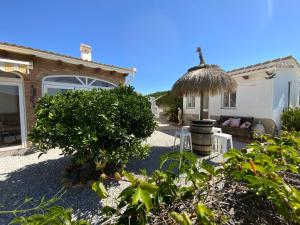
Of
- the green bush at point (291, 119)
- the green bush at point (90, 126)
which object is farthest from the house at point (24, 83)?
the green bush at point (291, 119)

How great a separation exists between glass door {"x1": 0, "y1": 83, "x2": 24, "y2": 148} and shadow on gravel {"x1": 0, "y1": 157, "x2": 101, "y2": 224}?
2.86 meters

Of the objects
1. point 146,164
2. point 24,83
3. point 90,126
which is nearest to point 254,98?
point 146,164

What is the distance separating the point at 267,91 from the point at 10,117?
14.6 meters

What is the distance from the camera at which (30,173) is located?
5.43 metres

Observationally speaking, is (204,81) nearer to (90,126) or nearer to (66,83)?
(90,126)

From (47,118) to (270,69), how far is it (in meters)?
12.0

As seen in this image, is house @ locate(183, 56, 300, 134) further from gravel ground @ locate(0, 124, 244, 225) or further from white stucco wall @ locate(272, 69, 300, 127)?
gravel ground @ locate(0, 124, 244, 225)

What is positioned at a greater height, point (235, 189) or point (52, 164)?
point (235, 189)

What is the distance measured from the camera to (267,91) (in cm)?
1058

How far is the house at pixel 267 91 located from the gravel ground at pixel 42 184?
27.2 ft

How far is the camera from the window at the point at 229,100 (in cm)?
1298

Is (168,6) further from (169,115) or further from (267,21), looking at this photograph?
(169,115)

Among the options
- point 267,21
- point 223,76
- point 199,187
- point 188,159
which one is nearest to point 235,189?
point 199,187

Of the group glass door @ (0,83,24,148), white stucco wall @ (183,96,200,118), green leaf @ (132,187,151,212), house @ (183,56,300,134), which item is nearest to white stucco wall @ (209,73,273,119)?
house @ (183,56,300,134)
